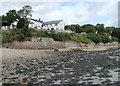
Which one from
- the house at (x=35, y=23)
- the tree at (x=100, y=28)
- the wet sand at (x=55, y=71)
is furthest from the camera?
the tree at (x=100, y=28)

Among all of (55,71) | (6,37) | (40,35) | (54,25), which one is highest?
(54,25)

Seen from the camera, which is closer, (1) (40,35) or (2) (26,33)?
(2) (26,33)

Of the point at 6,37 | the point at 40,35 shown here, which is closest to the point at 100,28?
the point at 40,35

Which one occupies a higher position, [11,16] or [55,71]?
[11,16]

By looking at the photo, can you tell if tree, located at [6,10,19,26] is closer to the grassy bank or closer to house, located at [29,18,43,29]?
the grassy bank

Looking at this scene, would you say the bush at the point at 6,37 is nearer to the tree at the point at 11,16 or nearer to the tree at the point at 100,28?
the tree at the point at 11,16

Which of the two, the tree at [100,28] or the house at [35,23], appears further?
the tree at [100,28]

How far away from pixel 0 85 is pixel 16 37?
3269 centimetres

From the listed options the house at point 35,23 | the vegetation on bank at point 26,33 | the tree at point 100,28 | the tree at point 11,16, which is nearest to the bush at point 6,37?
the vegetation on bank at point 26,33

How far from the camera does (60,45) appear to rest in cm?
5091

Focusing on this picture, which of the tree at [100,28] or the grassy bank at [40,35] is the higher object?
the tree at [100,28]

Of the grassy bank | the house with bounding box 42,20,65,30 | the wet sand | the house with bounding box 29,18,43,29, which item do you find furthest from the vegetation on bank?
the wet sand

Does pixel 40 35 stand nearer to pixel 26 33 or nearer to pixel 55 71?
pixel 26 33

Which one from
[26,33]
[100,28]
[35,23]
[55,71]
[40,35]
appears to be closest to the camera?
[55,71]
